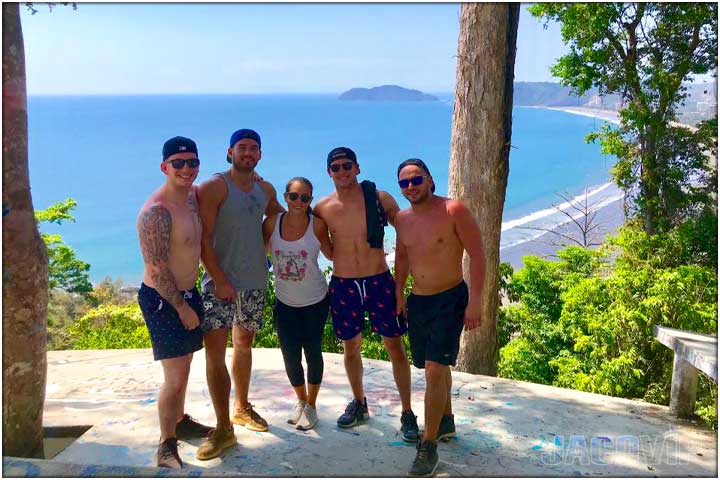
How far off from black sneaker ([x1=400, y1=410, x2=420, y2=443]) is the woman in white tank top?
74cm

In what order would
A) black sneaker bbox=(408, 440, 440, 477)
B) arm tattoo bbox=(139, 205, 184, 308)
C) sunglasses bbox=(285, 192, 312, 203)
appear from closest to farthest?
arm tattoo bbox=(139, 205, 184, 308)
black sneaker bbox=(408, 440, 440, 477)
sunglasses bbox=(285, 192, 312, 203)

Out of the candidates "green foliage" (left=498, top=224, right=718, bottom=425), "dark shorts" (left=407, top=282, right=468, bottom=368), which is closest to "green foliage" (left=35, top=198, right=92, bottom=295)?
"green foliage" (left=498, top=224, right=718, bottom=425)

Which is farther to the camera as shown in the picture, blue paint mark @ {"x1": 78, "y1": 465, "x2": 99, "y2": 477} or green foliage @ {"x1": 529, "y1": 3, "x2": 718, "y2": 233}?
green foliage @ {"x1": 529, "y1": 3, "x2": 718, "y2": 233}

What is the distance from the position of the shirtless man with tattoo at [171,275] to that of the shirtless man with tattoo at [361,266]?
38.9 inches

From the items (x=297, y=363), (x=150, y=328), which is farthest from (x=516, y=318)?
(x=150, y=328)

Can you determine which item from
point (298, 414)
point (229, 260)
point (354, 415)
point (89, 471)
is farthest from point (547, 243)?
point (89, 471)

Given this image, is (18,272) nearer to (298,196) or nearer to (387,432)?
(298,196)

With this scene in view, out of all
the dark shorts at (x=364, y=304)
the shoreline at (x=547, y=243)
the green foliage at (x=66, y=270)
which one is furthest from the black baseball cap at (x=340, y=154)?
the shoreline at (x=547, y=243)

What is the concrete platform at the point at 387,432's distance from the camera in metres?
4.00

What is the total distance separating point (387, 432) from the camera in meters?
4.50

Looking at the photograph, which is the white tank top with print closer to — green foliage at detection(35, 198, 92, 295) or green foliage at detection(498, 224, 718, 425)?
green foliage at detection(498, 224, 718, 425)

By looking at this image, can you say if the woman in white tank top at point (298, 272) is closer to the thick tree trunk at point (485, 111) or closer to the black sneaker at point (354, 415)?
the black sneaker at point (354, 415)

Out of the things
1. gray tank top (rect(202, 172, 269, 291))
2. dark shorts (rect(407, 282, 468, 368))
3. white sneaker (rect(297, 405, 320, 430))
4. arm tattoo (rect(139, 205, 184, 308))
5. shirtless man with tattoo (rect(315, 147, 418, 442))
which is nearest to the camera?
arm tattoo (rect(139, 205, 184, 308))

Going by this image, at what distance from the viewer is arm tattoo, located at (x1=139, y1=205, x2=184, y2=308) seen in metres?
3.52
